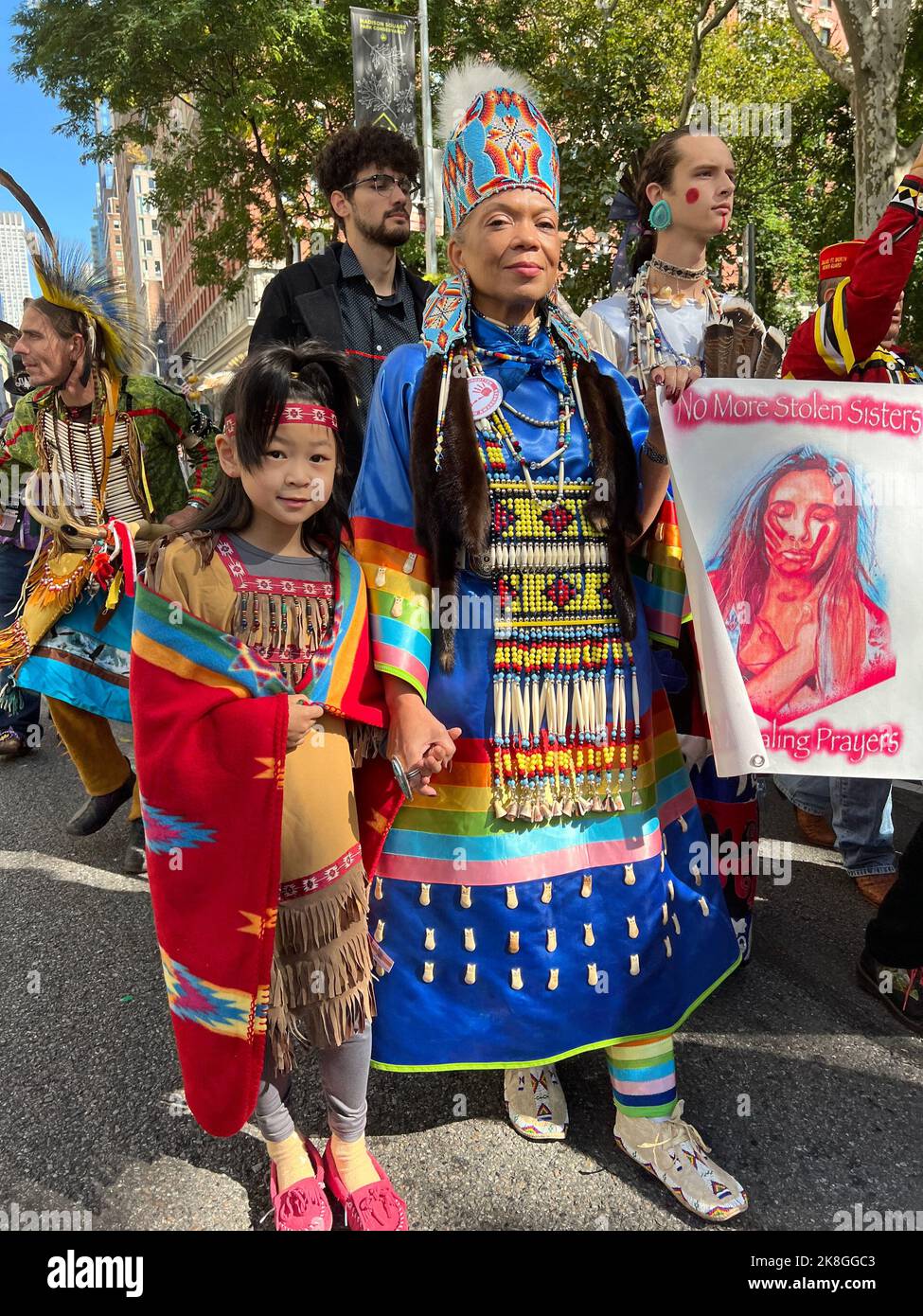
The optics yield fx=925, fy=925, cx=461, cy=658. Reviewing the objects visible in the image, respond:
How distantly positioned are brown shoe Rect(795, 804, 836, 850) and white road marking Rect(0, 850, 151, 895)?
2678mm

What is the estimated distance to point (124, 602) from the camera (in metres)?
3.60

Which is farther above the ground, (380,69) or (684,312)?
(380,69)

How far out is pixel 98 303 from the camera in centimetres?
346

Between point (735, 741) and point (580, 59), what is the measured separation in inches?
589

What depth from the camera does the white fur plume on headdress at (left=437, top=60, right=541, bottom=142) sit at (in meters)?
1.95

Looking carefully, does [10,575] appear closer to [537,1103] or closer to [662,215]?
[662,215]

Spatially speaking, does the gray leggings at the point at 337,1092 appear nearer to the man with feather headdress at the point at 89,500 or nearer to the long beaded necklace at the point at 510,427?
the long beaded necklace at the point at 510,427

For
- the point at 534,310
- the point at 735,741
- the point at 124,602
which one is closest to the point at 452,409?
the point at 534,310

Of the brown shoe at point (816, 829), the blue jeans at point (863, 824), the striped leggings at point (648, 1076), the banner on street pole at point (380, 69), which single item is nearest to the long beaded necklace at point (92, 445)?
the striped leggings at point (648, 1076)

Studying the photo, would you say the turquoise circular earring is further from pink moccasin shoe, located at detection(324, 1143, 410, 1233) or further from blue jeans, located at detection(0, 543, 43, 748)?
blue jeans, located at detection(0, 543, 43, 748)

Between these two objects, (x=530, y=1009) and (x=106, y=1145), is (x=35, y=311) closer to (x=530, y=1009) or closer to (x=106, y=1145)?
(x=106, y=1145)

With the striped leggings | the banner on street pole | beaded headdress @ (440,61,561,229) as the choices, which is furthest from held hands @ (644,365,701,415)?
the banner on street pole

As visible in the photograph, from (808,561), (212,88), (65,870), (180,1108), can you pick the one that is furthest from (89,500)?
(212,88)

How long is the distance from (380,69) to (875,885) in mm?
10991
